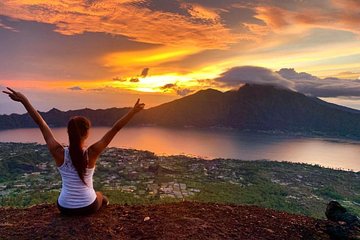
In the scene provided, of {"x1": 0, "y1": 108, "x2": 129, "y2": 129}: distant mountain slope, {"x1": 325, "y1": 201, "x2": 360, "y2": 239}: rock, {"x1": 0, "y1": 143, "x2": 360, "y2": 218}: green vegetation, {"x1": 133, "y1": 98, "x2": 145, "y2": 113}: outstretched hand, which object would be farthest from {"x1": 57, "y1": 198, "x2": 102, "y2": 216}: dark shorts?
{"x1": 0, "y1": 108, "x2": 129, "y2": 129}: distant mountain slope

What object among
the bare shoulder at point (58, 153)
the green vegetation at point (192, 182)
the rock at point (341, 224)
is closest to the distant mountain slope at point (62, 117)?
the green vegetation at point (192, 182)

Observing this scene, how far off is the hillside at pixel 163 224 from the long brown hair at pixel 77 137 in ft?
3.06

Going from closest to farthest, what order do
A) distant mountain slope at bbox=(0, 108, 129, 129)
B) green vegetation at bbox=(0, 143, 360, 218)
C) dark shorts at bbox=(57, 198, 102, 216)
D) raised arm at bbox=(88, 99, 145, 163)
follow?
raised arm at bbox=(88, 99, 145, 163) → dark shorts at bbox=(57, 198, 102, 216) → green vegetation at bbox=(0, 143, 360, 218) → distant mountain slope at bbox=(0, 108, 129, 129)

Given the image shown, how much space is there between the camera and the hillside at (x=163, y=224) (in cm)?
514

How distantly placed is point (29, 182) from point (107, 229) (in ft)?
186

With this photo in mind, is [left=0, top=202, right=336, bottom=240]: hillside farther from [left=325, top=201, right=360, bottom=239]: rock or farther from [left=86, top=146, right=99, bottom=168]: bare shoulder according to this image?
[left=86, top=146, right=99, bottom=168]: bare shoulder

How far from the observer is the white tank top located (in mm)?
5211

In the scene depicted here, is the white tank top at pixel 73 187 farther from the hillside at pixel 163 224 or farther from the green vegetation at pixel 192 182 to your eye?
the green vegetation at pixel 192 182

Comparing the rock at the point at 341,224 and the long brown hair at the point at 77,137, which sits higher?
the long brown hair at the point at 77,137

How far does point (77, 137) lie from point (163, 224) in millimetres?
1883

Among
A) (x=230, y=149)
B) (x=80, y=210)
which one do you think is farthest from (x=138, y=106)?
(x=230, y=149)

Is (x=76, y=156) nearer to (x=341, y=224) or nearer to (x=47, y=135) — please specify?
(x=47, y=135)

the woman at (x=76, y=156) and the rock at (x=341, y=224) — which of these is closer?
the woman at (x=76, y=156)

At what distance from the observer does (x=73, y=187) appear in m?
5.30
